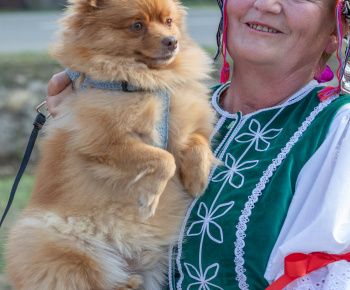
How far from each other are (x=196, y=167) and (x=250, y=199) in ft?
1.11

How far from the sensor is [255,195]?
7.20ft

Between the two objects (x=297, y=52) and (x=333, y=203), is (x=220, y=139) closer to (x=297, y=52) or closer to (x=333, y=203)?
(x=297, y=52)

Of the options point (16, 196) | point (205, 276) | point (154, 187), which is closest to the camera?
point (205, 276)

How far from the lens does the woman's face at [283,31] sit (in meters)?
2.41

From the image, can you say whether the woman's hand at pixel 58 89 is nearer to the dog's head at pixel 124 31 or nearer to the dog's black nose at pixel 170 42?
the dog's head at pixel 124 31

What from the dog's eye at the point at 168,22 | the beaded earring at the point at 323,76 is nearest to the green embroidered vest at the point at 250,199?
the beaded earring at the point at 323,76

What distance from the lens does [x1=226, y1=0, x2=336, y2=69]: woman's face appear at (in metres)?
2.41

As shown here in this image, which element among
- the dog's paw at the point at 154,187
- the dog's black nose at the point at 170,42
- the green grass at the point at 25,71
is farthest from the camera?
the green grass at the point at 25,71

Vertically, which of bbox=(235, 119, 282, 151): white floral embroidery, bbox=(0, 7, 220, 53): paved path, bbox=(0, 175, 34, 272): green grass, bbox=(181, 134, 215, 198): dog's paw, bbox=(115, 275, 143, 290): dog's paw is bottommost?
bbox=(0, 7, 220, 53): paved path

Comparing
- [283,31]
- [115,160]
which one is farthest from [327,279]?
[283,31]

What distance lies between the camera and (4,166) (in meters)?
5.62

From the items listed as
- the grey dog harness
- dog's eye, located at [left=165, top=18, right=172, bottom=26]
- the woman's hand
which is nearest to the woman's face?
dog's eye, located at [left=165, top=18, right=172, bottom=26]

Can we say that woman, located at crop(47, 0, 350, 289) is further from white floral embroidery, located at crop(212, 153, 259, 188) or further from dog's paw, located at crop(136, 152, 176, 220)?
dog's paw, located at crop(136, 152, 176, 220)

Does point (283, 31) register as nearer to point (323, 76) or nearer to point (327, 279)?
point (323, 76)
